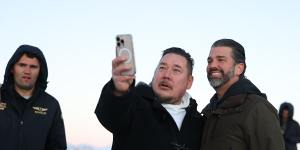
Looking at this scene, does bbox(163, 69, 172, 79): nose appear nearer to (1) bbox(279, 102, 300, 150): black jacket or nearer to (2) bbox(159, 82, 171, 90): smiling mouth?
(2) bbox(159, 82, 171, 90): smiling mouth

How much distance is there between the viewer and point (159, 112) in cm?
549

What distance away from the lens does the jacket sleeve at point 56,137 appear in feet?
24.7

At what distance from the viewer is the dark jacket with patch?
5.45 m

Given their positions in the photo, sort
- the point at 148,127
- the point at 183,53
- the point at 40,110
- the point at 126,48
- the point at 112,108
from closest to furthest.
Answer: the point at 126,48 → the point at 112,108 → the point at 148,127 → the point at 183,53 → the point at 40,110

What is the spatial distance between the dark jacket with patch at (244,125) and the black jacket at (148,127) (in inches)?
9.4

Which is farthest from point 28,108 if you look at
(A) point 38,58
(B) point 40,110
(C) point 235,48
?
(C) point 235,48

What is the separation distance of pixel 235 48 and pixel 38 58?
3.18m

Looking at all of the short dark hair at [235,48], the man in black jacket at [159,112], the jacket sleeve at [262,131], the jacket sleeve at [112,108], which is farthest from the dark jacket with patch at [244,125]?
the jacket sleeve at [112,108]

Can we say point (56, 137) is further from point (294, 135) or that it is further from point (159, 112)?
point (294, 135)

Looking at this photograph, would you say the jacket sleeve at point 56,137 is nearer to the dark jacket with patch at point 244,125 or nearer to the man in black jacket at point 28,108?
the man in black jacket at point 28,108

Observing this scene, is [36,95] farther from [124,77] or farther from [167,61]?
[124,77]

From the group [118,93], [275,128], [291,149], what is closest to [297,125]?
[291,149]

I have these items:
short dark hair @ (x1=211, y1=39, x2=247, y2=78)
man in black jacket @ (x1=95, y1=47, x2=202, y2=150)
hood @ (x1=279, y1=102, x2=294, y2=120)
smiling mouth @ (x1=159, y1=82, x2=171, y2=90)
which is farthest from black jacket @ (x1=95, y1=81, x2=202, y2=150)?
hood @ (x1=279, y1=102, x2=294, y2=120)

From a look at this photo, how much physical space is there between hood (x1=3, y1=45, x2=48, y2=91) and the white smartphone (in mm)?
3491
